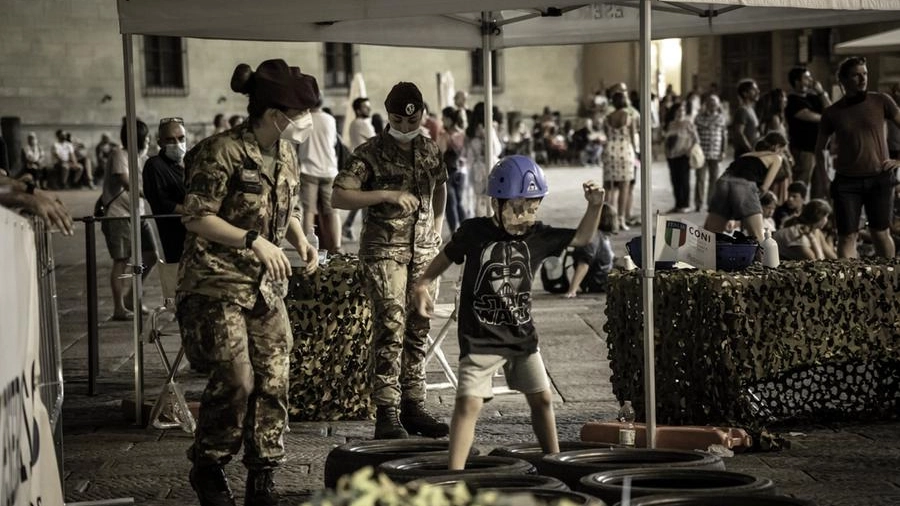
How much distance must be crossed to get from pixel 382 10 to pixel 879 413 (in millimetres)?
3455

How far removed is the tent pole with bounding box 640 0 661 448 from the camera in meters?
6.90

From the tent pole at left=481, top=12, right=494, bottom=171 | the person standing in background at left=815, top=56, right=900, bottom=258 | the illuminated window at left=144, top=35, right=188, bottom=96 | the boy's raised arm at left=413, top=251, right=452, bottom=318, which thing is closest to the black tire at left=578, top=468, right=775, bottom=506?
the boy's raised arm at left=413, top=251, right=452, bottom=318

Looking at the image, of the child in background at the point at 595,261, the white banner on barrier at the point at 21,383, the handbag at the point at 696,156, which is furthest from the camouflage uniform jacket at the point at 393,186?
the handbag at the point at 696,156

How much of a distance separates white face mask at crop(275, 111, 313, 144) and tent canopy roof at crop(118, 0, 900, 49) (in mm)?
1005

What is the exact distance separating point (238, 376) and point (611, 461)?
5.03ft

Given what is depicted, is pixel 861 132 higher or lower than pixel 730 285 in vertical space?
higher

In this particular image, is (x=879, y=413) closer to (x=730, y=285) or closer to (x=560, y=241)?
(x=730, y=285)

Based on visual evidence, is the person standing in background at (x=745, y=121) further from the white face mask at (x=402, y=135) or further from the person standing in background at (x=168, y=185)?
the white face mask at (x=402, y=135)

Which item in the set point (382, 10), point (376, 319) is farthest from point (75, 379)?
point (382, 10)

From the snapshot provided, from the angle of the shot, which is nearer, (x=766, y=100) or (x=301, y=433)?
(x=301, y=433)

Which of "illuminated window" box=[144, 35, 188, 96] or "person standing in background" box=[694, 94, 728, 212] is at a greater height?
"illuminated window" box=[144, 35, 188, 96]

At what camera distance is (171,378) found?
815 centimetres

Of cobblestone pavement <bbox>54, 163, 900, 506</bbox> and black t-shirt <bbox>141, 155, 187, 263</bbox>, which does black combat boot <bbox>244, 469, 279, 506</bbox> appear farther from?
black t-shirt <bbox>141, 155, 187, 263</bbox>

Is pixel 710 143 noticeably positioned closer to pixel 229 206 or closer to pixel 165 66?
pixel 229 206
